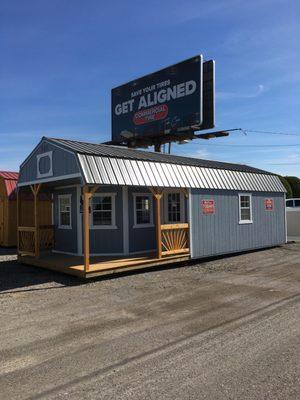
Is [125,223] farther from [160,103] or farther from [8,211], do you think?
[160,103]

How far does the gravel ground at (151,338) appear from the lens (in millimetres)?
4438

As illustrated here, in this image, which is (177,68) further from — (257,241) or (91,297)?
(91,297)

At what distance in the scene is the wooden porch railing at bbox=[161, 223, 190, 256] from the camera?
43.0ft

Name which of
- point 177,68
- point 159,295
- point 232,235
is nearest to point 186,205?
point 232,235

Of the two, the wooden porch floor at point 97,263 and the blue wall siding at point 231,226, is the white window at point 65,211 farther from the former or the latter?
the blue wall siding at point 231,226

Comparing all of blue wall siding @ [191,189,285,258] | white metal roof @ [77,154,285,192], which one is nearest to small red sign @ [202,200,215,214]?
blue wall siding @ [191,189,285,258]

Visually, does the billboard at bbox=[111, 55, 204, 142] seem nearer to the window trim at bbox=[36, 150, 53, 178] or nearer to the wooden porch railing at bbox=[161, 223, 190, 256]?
the wooden porch railing at bbox=[161, 223, 190, 256]

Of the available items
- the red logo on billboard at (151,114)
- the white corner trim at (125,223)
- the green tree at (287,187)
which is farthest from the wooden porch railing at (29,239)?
the green tree at (287,187)

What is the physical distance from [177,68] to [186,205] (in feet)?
27.6

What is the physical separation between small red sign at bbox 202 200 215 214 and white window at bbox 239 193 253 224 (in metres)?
1.91

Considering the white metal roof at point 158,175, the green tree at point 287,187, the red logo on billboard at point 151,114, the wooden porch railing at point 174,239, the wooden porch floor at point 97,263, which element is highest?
the red logo on billboard at point 151,114

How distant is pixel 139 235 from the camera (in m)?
14.2

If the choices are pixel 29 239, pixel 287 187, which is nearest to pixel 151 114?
pixel 29 239

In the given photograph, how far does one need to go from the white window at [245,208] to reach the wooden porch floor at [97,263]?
148 inches
